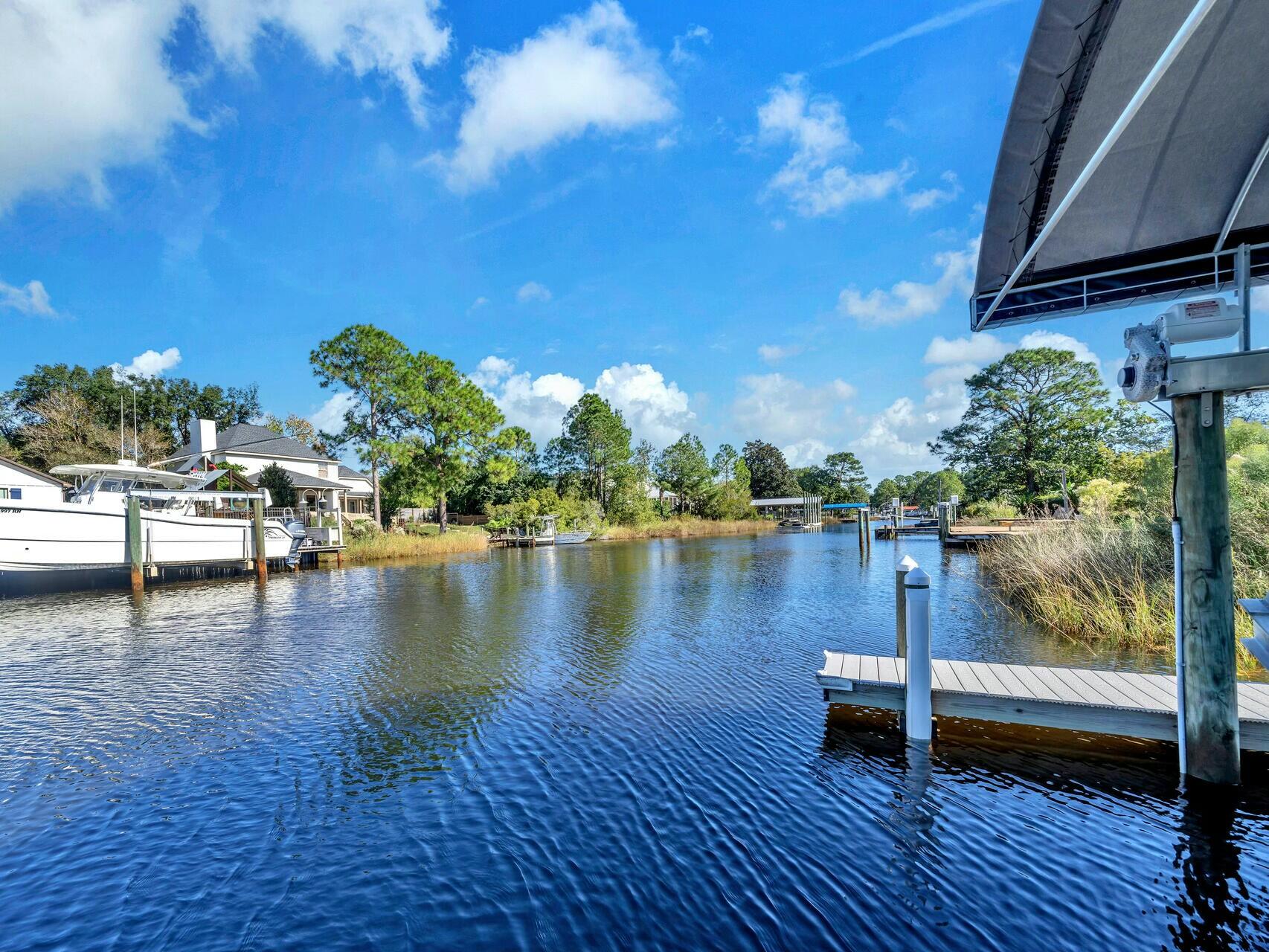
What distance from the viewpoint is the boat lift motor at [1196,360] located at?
399 centimetres

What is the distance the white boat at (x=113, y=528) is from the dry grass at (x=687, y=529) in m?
25.9

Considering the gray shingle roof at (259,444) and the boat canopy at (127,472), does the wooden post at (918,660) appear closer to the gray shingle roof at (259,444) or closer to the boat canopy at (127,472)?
the boat canopy at (127,472)

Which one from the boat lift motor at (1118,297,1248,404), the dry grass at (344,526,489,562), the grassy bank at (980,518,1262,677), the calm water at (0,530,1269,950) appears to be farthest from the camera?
the dry grass at (344,526,489,562)

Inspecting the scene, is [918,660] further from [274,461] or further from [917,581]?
[274,461]

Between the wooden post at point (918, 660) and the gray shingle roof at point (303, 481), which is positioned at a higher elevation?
the gray shingle roof at point (303, 481)

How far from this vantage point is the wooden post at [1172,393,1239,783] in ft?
13.6

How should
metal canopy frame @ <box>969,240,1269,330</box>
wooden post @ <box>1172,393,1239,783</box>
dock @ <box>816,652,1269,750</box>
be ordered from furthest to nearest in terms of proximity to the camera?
1. metal canopy frame @ <box>969,240,1269,330</box>
2. dock @ <box>816,652,1269,750</box>
3. wooden post @ <box>1172,393,1239,783</box>

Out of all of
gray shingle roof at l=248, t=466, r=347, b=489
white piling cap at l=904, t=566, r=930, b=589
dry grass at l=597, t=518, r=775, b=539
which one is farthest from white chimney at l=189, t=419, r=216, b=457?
white piling cap at l=904, t=566, r=930, b=589

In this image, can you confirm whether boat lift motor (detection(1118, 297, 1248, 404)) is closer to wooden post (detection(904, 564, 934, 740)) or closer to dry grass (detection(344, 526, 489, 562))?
wooden post (detection(904, 564, 934, 740))

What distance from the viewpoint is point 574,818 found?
457 cm

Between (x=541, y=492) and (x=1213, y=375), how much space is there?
136 feet

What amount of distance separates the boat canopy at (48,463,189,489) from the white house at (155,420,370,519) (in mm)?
6940

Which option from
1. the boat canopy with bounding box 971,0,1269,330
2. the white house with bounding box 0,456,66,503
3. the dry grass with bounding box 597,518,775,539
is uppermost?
the boat canopy with bounding box 971,0,1269,330

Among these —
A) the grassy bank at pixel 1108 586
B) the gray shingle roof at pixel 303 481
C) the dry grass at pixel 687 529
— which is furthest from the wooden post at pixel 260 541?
the dry grass at pixel 687 529
